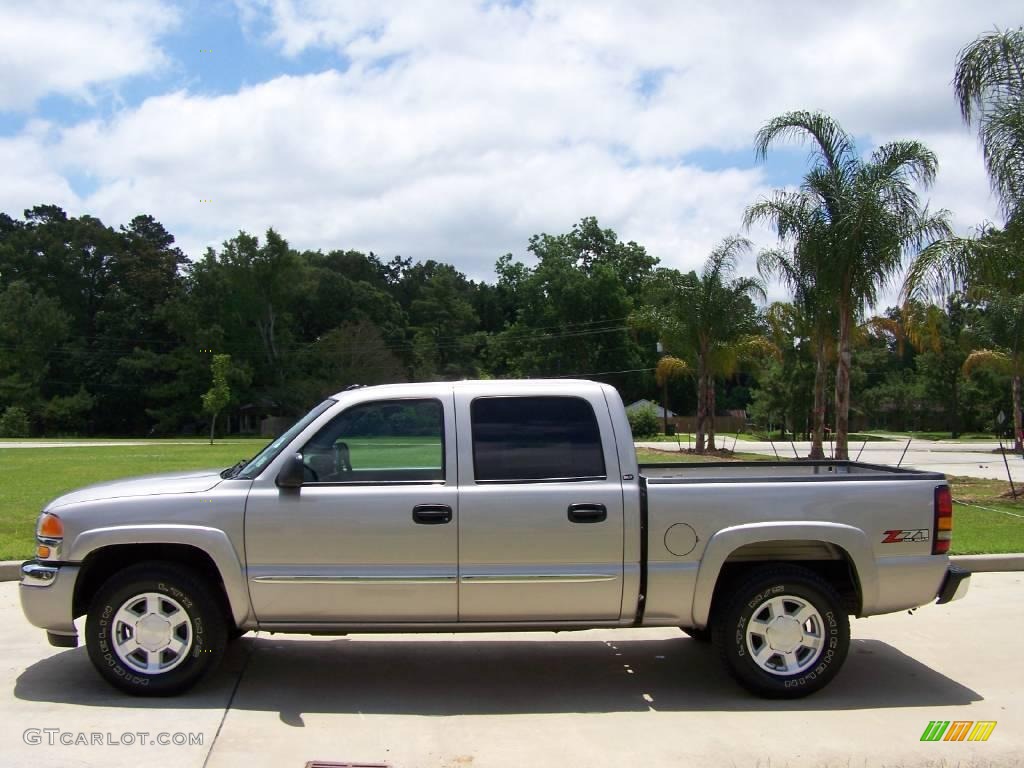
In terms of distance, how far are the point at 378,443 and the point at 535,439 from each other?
0.96 meters

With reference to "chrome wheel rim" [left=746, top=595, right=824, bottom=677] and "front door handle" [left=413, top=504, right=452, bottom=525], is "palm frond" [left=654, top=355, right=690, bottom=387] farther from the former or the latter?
"front door handle" [left=413, top=504, right=452, bottom=525]

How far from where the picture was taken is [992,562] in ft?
31.0

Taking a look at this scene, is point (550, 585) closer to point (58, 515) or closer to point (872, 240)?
point (58, 515)

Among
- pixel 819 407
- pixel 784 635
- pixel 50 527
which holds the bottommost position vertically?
pixel 784 635

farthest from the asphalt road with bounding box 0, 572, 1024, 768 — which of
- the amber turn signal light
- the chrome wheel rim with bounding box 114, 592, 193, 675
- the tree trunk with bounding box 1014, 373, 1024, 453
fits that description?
the tree trunk with bounding box 1014, 373, 1024, 453

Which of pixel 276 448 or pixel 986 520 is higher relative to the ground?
pixel 276 448

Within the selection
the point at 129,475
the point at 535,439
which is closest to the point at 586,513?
the point at 535,439

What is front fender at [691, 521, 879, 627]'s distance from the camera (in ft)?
18.4

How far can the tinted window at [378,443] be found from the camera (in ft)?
18.7

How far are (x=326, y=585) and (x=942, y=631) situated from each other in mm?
4876

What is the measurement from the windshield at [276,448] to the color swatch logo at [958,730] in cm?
390

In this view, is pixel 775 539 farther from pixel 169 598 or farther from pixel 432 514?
pixel 169 598

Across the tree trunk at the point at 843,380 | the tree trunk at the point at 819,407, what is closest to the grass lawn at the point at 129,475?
the tree trunk at the point at 843,380

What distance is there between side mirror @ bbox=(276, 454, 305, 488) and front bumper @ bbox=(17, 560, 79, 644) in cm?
133
